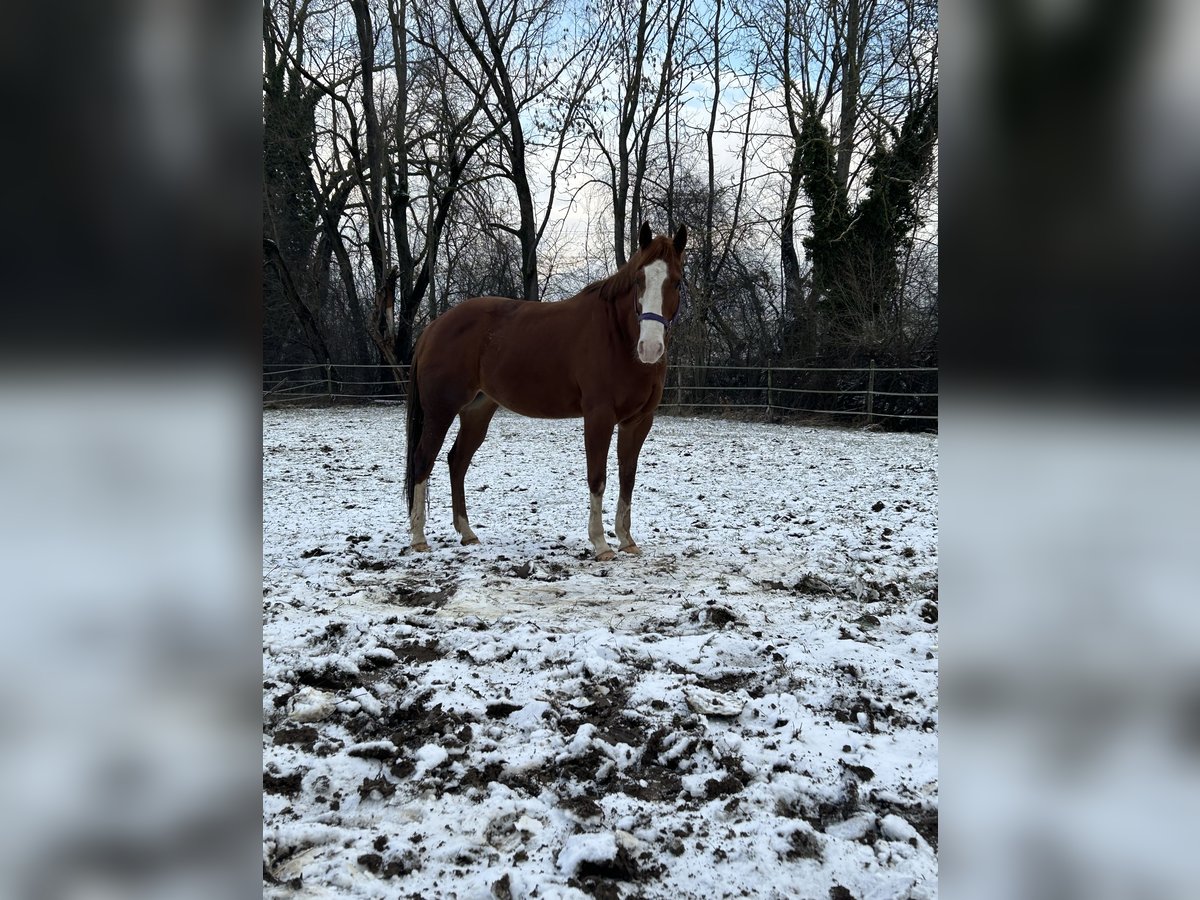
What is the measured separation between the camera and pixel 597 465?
4215mm

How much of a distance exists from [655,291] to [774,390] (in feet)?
34.7

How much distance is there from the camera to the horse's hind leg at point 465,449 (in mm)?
4586

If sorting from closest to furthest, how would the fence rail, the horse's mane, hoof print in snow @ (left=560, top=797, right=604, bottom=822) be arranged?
Result: hoof print in snow @ (left=560, top=797, right=604, bottom=822), the horse's mane, the fence rail

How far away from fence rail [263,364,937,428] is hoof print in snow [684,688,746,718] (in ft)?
34.1

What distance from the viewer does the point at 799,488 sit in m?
6.30

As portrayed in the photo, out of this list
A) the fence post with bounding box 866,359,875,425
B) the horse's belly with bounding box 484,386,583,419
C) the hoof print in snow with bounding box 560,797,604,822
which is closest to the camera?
the hoof print in snow with bounding box 560,797,604,822

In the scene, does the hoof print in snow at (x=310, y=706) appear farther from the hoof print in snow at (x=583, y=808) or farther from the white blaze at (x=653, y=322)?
the white blaze at (x=653, y=322)

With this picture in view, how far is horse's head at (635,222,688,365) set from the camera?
372 cm

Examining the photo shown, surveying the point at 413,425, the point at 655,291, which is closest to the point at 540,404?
the point at 413,425

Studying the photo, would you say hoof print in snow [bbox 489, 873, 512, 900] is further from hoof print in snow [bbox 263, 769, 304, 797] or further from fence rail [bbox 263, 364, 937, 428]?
fence rail [bbox 263, 364, 937, 428]
